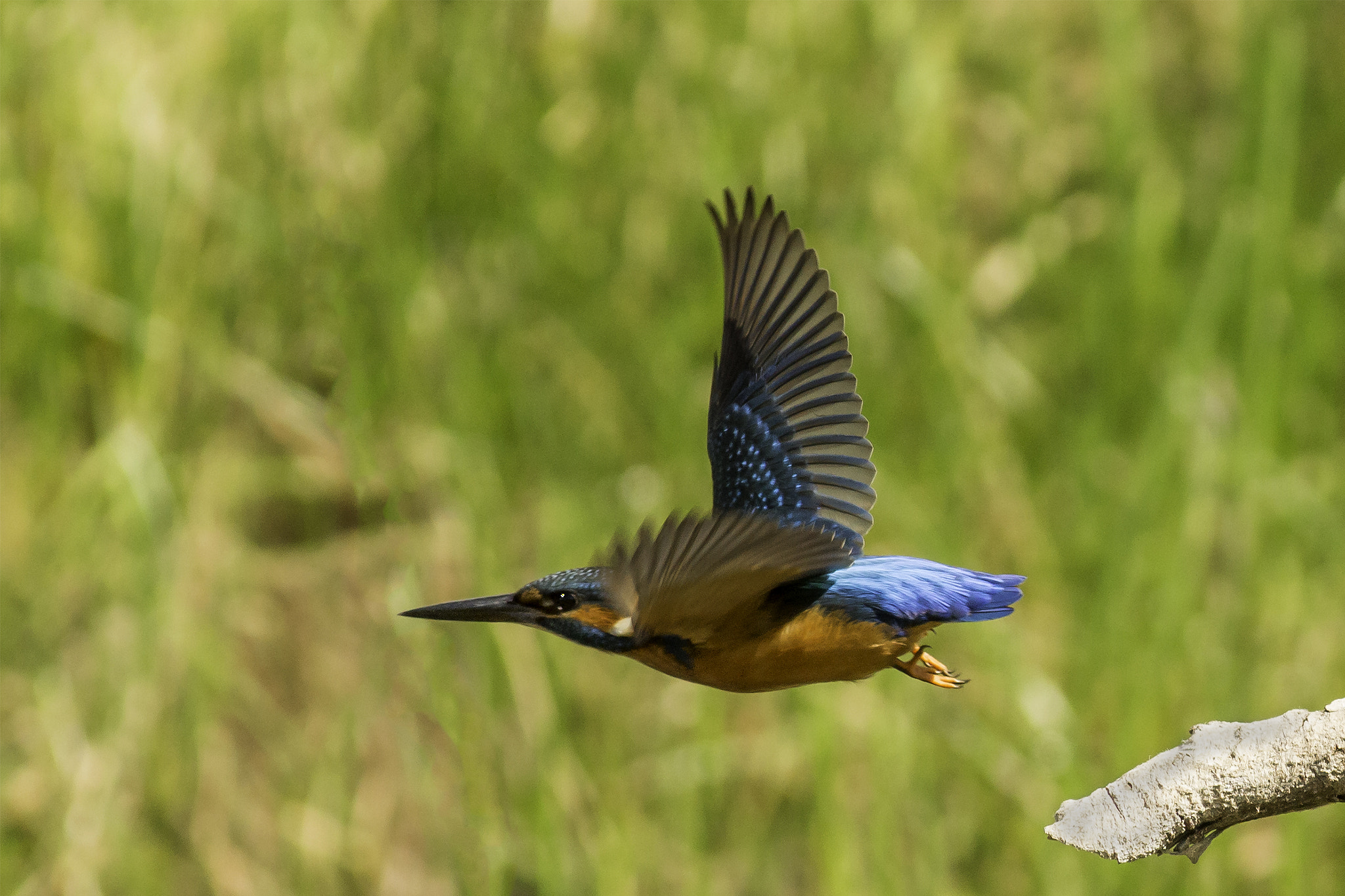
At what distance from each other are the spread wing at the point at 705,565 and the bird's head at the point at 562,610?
3 centimetres

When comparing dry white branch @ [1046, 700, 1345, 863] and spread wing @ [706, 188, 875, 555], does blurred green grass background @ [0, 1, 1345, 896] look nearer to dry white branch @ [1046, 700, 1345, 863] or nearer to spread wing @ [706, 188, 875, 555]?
spread wing @ [706, 188, 875, 555]

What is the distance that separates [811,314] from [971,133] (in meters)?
2.87

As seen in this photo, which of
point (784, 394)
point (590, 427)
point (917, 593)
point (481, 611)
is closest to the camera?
point (481, 611)

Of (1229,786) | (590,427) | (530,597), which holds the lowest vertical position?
(1229,786)

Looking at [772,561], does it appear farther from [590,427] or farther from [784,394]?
[590,427]

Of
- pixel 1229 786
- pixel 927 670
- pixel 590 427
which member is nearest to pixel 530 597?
pixel 927 670

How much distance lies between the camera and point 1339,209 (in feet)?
10.8

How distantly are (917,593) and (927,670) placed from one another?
0.18ft

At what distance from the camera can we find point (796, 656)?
825 mm

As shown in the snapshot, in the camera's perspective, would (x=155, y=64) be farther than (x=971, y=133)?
No

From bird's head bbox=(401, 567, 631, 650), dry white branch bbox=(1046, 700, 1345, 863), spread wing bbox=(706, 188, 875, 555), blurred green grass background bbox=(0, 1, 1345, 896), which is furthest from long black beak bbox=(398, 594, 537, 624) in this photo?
blurred green grass background bbox=(0, 1, 1345, 896)

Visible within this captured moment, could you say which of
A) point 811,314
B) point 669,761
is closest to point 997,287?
point 669,761

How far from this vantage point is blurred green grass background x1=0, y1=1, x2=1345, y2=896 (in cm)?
264

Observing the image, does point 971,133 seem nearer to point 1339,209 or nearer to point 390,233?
point 1339,209
